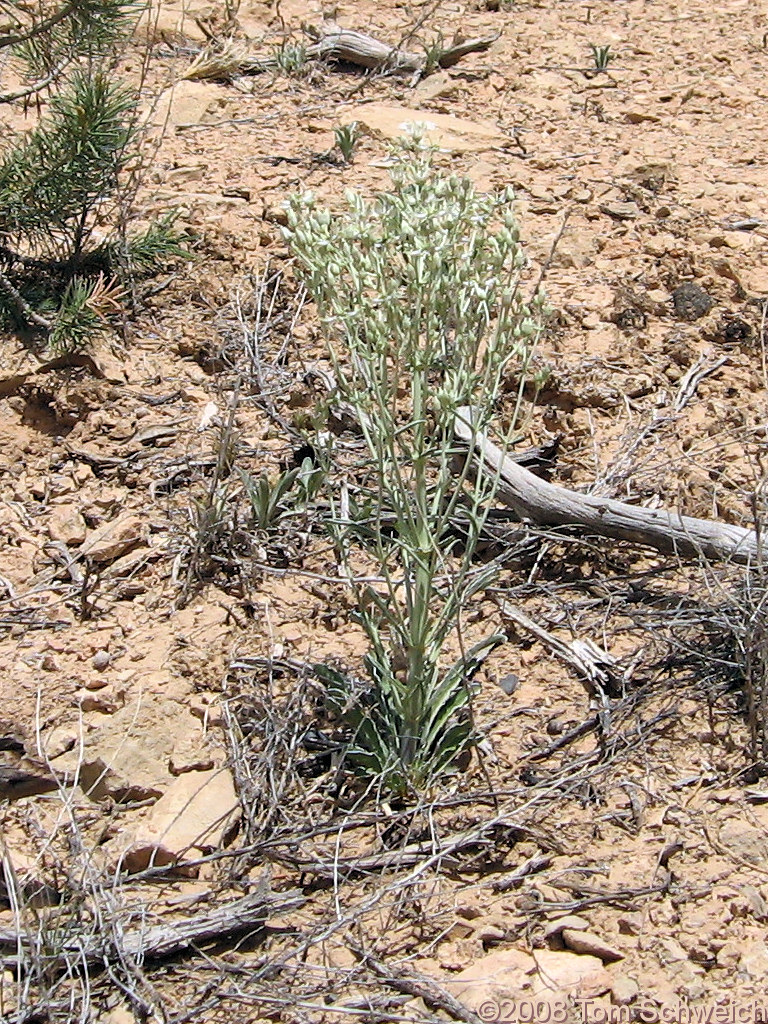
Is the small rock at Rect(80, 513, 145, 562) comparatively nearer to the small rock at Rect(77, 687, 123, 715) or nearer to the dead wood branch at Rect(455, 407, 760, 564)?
the small rock at Rect(77, 687, 123, 715)

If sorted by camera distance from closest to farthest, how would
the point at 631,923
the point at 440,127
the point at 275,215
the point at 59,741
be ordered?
1. the point at 631,923
2. the point at 59,741
3. the point at 275,215
4. the point at 440,127

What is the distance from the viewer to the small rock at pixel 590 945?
228cm

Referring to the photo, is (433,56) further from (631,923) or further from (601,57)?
(631,923)

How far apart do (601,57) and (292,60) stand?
1406 mm

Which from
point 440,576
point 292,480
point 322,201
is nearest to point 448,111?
point 322,201

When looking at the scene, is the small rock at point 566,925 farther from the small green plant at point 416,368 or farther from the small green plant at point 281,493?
the small green plant at point 281,493

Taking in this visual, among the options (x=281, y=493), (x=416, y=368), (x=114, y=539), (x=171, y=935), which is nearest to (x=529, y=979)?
(x=171, y=935)

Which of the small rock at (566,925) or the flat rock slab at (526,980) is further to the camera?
the small rock at (566,925)

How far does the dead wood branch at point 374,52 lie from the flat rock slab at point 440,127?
428 mm

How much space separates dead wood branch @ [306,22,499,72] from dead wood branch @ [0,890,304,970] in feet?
→ 13.7

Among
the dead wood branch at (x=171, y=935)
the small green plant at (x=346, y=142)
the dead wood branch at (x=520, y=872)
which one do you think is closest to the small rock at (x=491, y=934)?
the dead wood branch at (x=520, y=872)

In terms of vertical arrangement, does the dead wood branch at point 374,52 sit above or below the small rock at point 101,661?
above

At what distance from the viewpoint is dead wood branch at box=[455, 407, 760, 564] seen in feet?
9.96

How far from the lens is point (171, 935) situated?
7.70ft
